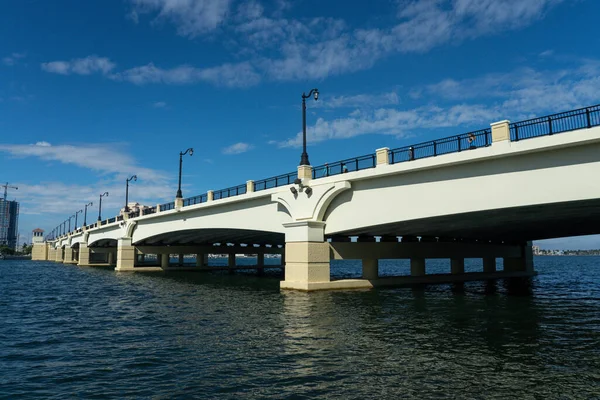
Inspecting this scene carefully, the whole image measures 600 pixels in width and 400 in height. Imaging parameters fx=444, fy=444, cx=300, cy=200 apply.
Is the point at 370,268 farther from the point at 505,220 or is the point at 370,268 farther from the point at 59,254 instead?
the point at 59,254

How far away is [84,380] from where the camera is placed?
10961 millimetres

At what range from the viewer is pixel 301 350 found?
45.6 feet

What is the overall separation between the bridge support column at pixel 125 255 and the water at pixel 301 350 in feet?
132

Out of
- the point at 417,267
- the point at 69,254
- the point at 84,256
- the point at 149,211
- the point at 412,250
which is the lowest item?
the point at 417,267

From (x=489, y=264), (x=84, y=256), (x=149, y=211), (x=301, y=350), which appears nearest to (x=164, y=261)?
(x=149, y=211)

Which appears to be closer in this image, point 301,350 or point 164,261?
point 301,350

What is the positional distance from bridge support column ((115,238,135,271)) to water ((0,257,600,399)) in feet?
132

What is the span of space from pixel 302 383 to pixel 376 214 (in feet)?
62.0

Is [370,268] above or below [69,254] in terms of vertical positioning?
below

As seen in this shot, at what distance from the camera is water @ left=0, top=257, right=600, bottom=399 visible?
33.5ft

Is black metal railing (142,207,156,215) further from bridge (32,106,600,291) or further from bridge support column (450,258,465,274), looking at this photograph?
bridge support column (450,258,465,274)

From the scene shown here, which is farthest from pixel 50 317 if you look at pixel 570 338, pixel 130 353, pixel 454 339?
pixel 570 338

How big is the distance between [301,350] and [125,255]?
57.3 meters

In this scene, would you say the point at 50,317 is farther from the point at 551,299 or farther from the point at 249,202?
the point at 551,299
